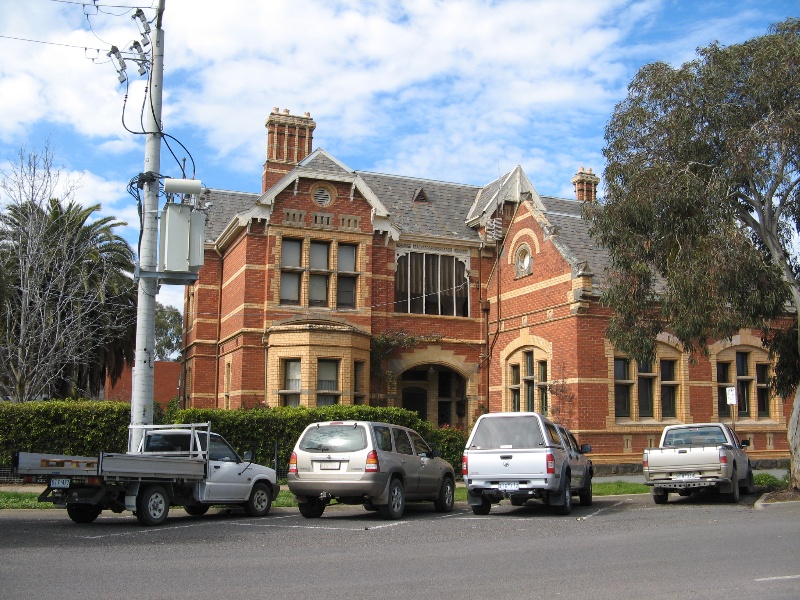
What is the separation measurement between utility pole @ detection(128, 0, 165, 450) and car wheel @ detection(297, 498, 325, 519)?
302 centimetres

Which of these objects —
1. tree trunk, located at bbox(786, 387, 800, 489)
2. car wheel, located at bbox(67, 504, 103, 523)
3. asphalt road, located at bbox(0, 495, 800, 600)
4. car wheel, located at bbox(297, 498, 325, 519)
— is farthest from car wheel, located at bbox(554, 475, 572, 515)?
car wheel, located at bbox(67, 504, 103, 523)

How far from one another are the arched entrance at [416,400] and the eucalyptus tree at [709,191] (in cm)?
1115

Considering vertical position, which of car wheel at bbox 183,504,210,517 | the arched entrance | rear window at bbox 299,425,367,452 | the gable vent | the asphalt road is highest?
the gable vent

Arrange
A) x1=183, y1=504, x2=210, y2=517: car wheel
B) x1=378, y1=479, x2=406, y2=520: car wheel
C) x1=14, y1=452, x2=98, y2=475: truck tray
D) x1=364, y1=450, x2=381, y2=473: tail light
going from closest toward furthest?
x1=14, y1=452, x2=98, y2=475: truck tray < x1=364, y1=450, x2=381, y2=473: tail light < x1=378, y1=479, x2=406, y2=520: car wheel < x1=183, y1=504, x2=210, y2=517: car wheel

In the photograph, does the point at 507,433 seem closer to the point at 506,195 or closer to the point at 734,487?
the point at 734,487

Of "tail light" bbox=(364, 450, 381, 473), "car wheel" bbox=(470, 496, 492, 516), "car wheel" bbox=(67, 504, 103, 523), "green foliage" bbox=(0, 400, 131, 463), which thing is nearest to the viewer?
"car wheel" bbox=(67, 504, 103, 523)

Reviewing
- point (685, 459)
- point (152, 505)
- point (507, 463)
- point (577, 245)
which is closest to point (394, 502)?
point (507, 463)

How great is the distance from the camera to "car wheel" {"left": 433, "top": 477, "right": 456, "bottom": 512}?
16.5m

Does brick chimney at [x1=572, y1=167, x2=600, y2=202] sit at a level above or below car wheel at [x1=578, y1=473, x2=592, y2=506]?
above

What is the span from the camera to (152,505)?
13.3 m

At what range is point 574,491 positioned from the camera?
55.7 feet

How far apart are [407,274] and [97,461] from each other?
54.3 ft

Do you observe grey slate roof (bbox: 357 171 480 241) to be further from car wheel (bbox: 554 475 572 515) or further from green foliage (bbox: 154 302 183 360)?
green foliage (bbox: 154 302 183 360)

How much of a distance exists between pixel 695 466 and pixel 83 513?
11.5 metres
